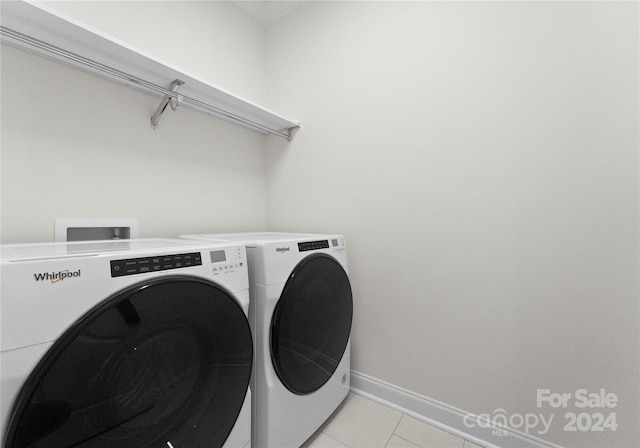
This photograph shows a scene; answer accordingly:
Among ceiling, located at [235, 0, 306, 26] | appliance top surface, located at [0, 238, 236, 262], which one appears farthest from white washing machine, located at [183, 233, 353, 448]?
ceiling, located at [235, 0, 306, 26]

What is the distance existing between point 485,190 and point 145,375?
1355 millimetres

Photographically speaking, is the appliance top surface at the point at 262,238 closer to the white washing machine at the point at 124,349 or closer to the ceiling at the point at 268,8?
the white washing machine at the point at 124,349

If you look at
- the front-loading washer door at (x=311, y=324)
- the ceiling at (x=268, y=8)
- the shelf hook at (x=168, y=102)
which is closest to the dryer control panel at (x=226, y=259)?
the front-loading washer door at (x=311, y=324)

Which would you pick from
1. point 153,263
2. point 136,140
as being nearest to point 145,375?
point 153,263

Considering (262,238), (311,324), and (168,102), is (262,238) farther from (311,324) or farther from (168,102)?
(168,102)

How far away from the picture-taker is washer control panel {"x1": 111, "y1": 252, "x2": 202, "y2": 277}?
0.60 meters

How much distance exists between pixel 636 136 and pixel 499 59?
0.56 metres

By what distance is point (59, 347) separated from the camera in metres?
0.51

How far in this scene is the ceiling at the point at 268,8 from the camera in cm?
171

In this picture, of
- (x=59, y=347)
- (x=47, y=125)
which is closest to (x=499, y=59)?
(x=59, y=347)

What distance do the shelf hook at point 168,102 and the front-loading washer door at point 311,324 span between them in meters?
0.91

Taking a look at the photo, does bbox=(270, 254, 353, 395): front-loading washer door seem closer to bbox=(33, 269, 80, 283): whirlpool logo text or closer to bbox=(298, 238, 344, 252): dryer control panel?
bbox=(298, 238, 344, 252): dryer control panel

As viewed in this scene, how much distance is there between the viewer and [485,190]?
3.79 ft

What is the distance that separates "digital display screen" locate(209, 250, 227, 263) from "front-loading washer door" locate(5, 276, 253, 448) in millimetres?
77
